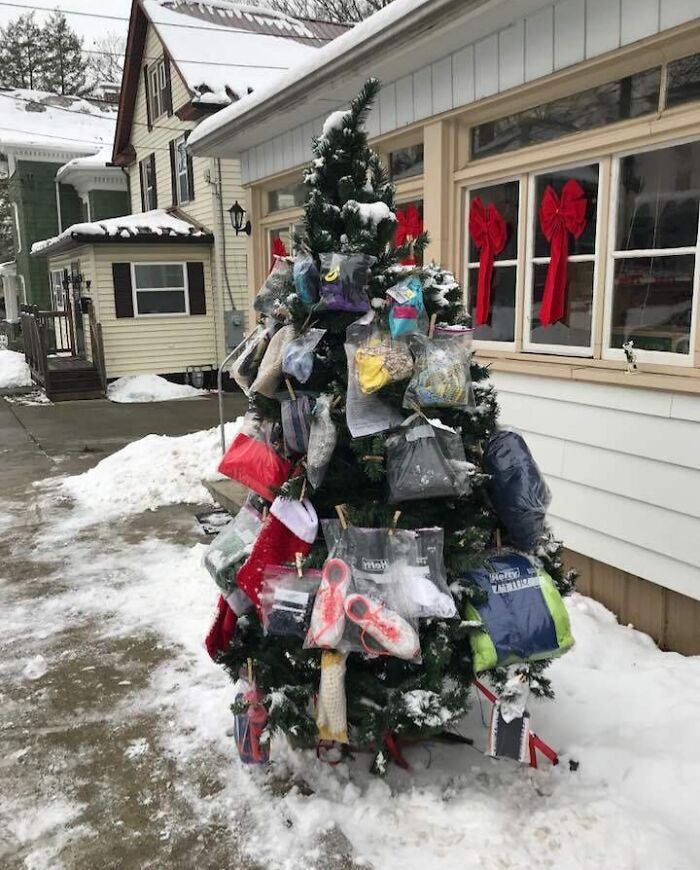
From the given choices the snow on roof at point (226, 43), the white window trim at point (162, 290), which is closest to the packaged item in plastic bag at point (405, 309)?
the snow on roof at point (226, 43)

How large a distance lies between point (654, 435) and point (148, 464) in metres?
5.38

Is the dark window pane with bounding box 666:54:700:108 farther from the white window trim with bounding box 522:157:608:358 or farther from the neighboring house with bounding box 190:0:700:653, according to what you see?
the white window trim with bounding box 522:157:608:358

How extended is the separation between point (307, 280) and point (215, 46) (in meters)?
15.5

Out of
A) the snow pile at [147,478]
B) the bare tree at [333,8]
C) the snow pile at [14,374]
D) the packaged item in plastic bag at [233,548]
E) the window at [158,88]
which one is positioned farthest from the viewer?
the bare tree at [333,8]

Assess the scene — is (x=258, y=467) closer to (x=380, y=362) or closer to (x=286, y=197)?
(x=380, y=362)

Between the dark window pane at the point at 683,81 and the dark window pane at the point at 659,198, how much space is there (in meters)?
0.21

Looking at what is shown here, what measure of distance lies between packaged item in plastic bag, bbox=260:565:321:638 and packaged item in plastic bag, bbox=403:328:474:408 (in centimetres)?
73

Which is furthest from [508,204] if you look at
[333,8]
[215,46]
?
[333,8]

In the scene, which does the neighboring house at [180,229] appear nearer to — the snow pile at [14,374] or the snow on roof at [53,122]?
the snow pile at [14,374]

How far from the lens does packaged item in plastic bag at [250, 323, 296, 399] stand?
269 cm

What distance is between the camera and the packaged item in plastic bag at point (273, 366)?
8.84 ft

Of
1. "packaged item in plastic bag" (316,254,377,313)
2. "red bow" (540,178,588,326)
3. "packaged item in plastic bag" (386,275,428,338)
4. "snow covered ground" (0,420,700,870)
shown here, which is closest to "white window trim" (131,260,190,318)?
"snow covered ground" (0,420,700,870)

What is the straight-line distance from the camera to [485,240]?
4.68 m

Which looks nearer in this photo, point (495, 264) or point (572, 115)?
point (572, 115)
